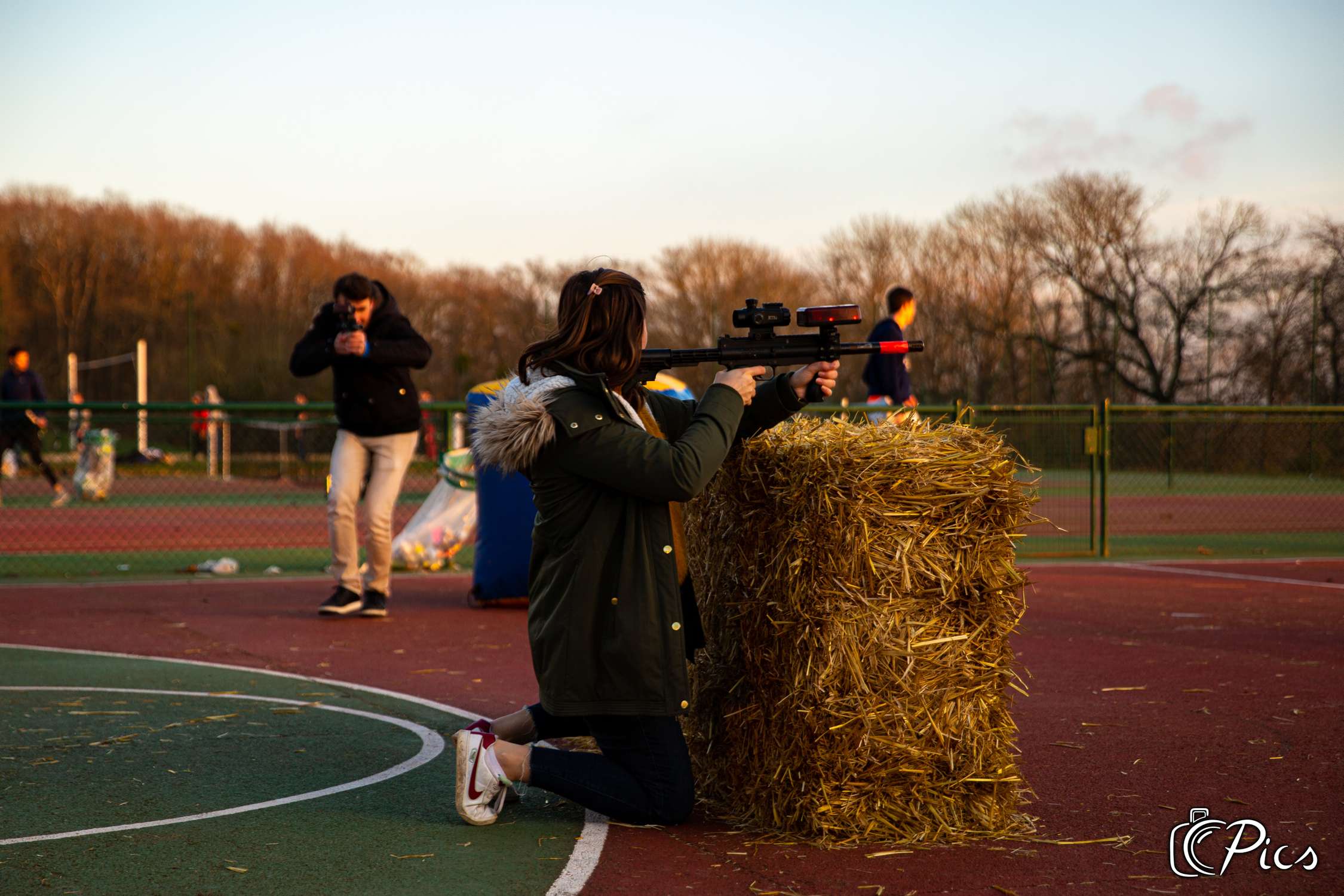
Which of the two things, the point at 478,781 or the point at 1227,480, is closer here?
the point at 478,781

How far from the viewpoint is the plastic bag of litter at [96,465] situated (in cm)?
1845

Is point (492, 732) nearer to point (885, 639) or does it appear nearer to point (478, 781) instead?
point (478, 781)

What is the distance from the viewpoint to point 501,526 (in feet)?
31.6

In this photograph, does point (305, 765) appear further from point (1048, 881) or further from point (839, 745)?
point (1048, 881)

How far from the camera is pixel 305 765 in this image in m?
5.14

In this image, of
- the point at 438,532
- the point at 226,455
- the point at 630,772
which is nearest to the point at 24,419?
the point at 226,455

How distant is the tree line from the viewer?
43.4 metres

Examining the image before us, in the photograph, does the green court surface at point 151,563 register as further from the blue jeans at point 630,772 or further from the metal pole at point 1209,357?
the metal pole at point 1209,357

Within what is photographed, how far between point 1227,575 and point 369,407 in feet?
27.3

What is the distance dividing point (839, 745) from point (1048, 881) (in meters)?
0.73

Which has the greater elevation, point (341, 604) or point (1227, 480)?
point (1227, 480)

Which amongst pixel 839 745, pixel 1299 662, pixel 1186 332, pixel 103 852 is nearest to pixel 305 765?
pixel 103 852

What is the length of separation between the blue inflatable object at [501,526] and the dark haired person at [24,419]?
17.0 feet

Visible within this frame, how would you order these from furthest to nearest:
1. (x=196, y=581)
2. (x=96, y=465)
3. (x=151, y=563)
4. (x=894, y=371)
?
(x=96, y=465)
(x=151, y=563)
(x=196, y=581)
(x=894, y=371)
